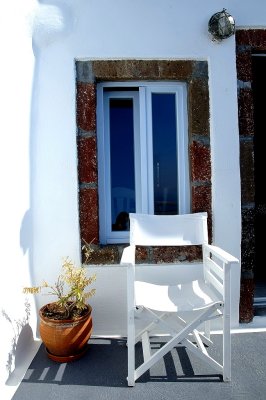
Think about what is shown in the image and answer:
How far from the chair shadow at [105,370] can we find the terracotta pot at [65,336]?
60 mm

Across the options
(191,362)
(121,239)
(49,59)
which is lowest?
(191,362)

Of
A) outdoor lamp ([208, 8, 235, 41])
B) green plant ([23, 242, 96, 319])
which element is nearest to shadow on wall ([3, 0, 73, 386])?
green plant ([23, 242, 96, 319])

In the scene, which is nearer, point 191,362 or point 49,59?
point 191,362

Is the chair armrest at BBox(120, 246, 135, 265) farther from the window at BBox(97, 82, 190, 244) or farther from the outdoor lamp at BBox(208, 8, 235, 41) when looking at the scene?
the outdoor lamp at BBox(208, 8, 235, 41)

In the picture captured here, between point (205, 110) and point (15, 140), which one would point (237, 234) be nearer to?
point (205, 110)

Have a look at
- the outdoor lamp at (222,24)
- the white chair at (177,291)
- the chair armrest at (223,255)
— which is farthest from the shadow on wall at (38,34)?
the chair armrest at (223,255)

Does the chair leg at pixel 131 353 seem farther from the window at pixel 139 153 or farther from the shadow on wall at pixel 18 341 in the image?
the window at pixel 139 153

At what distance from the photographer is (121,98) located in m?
3.03

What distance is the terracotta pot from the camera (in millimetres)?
2428

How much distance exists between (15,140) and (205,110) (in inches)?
60.5

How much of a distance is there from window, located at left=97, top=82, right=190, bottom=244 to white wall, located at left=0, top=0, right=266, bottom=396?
261mm

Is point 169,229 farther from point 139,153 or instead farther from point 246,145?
point 246,145

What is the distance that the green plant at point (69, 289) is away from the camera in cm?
252

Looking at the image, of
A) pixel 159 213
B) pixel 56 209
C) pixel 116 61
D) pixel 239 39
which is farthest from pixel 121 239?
pixel 239 39
